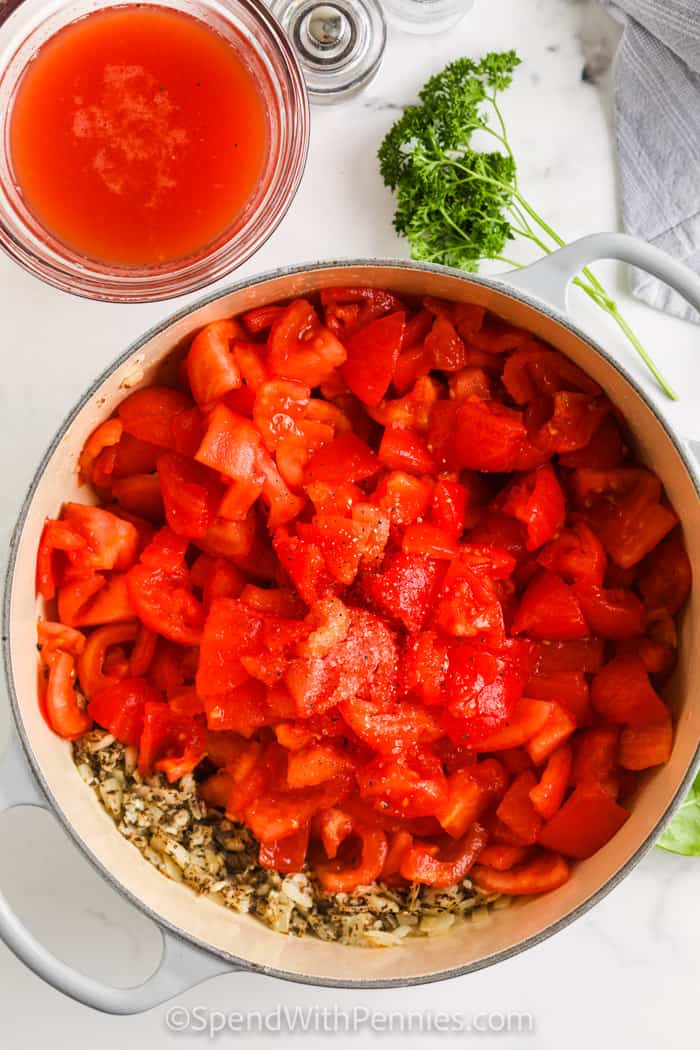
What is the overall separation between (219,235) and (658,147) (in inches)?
37.6

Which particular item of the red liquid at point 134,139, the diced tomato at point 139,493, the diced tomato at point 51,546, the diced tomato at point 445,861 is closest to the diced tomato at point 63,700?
the diced tomato at point 51,546

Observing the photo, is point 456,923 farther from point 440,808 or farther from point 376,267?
point 376,267

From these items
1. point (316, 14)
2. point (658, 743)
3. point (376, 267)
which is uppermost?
point (316, 14)

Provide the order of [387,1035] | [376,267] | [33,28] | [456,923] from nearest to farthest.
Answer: [376,267]
[456,923]
[33,28]
[387,1035]

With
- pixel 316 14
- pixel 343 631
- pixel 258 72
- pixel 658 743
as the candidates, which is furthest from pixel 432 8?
pixel 658 743

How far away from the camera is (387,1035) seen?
2.22m

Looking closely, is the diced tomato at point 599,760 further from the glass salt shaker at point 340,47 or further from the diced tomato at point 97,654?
the glass salt shaker at point 340,47

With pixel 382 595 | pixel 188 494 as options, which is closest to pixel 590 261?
pixel 382 595

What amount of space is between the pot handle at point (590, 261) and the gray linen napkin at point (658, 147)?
46cm

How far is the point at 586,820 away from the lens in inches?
75.4

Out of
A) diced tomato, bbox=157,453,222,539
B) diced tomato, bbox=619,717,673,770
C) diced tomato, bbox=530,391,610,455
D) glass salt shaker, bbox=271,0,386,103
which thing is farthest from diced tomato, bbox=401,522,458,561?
glass salt shaker, bbox=271,0,386,103

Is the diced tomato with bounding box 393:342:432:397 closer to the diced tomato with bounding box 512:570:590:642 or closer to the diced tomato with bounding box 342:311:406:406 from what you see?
the diced tomato with bounding box 342:311:406:406

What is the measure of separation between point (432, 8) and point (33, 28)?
2.68 ft

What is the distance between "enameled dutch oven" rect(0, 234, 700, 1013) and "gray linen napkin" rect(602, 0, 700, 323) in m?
0.50
